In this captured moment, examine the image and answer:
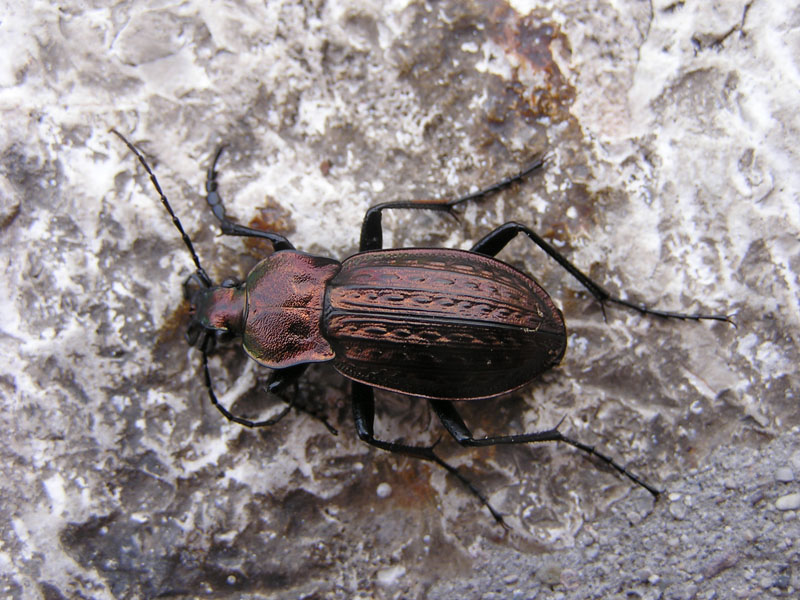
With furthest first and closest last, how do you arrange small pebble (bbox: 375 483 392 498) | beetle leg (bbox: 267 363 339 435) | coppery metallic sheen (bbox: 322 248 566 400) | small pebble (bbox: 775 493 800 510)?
1. small pebble (bbox: 375 483 392 498)
2. beetle leg (bbox: 267 363 339 435)
3. small pebble (bbox: 775 493 800 510)
4. coppery metallic sheen (bbox: 322 248 566 400)

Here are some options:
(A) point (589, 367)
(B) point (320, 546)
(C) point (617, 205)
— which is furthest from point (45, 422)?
(C) point (617, 205)

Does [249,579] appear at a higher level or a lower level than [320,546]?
lower

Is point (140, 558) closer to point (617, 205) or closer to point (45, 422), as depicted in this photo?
point (45, 422)

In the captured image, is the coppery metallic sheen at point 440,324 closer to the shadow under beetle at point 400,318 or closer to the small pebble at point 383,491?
the shadow under beetle at point 400,318

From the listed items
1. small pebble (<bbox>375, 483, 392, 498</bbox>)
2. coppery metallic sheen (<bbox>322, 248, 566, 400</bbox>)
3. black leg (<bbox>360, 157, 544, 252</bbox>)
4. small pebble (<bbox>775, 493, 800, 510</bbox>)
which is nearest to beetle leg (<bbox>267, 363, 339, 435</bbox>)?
coppery metallic sheen (<bbox>322, 248, 566, 400</bbox>)

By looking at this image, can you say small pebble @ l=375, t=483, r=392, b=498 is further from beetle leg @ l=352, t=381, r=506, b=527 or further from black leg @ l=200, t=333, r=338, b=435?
black leg @ l=200, t=333, r=338, b=435

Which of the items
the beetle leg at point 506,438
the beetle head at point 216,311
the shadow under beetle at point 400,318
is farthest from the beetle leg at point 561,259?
the beetle head at point 216,311

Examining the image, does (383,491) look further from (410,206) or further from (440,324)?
(410,206)

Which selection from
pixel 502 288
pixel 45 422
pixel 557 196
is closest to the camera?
pixel 502 288
